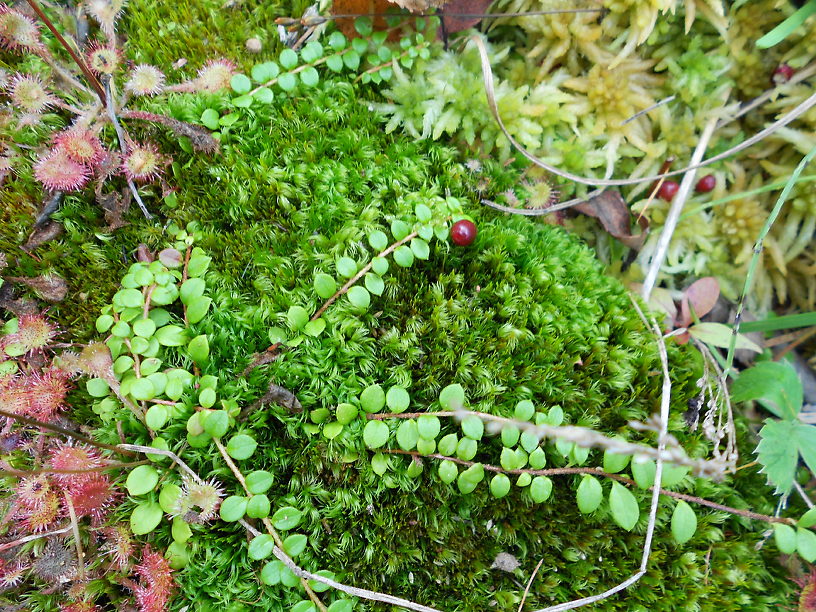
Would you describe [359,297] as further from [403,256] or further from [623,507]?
[623,507]

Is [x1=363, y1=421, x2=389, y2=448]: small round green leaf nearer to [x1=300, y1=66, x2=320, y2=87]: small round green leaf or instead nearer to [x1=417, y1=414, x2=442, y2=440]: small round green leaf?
[x1=417, y1=414, x2=442, y2=440]: small round green leaf

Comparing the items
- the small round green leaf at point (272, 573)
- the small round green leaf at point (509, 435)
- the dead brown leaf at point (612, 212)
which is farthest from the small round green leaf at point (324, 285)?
the dead brown leaf at point (612, 212)

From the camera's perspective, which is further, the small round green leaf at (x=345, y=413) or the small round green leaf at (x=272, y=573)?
the small round green leaf at (x=345, y=413)

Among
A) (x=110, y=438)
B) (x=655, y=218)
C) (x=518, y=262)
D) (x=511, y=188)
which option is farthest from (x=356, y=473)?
(x=655, y=218)

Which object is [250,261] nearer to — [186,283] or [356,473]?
[186,283]

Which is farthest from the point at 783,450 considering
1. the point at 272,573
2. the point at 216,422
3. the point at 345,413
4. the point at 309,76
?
the point at 309,76

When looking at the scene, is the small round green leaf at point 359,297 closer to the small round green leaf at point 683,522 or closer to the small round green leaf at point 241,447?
the small round green leaf at point 241,447
